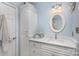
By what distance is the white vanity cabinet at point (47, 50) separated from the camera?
156 cm

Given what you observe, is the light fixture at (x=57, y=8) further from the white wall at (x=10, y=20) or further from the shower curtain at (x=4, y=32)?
the shower curtain at (x=4, y=32)

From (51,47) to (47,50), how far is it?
0.07m

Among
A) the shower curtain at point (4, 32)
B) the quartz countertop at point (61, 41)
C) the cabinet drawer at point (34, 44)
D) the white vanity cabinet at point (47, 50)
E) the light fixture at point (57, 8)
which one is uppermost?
the light fixture at point (57, 8)

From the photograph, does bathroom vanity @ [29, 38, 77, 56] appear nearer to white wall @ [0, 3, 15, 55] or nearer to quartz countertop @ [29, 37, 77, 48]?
quartz countertop @ [29, 37, 77, 48]

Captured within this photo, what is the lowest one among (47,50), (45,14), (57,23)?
(47,50)

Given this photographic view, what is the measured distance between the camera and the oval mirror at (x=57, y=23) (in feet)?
5.25

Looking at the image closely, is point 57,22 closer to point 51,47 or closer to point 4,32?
point 51,47

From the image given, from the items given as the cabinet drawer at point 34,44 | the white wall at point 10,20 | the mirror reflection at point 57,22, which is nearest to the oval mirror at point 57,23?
the mirror reflection at point 57,22

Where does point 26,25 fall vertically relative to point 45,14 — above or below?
below

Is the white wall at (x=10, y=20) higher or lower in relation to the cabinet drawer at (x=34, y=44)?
higher

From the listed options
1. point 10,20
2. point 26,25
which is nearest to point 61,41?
point 26,25

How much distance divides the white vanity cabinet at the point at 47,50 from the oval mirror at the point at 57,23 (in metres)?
0.21

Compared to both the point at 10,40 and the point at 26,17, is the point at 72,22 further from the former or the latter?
the point at 10,40

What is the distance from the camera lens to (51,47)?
1.60 m
